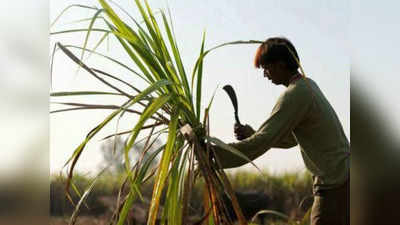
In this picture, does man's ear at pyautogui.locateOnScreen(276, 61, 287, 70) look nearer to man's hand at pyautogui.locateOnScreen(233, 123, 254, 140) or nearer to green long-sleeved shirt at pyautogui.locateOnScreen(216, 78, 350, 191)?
green long-sleeved shirt at pyautogui.locateOnScreen(216, 78, 350, 191)

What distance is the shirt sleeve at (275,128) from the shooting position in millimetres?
1636

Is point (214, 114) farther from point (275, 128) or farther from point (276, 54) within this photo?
point (275, 128)

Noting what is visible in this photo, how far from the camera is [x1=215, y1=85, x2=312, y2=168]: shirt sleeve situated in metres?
1.64

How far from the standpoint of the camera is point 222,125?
2.66 meters

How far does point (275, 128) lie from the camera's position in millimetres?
1716

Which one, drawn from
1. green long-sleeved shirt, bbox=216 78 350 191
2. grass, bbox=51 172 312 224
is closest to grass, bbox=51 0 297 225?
green long-sleeved shirt, bbox=216 78 350 191

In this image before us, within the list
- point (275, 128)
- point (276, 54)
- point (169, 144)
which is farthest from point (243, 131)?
point (169, 144)

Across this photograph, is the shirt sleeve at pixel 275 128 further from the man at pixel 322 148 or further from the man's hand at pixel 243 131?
the man's hand at pixel 243 131

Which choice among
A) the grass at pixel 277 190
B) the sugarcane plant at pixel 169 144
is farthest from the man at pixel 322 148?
the grass at pixel 277 190

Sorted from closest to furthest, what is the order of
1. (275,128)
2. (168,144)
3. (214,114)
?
1. (168,144)
2. (275,128)
3. (214,114)
